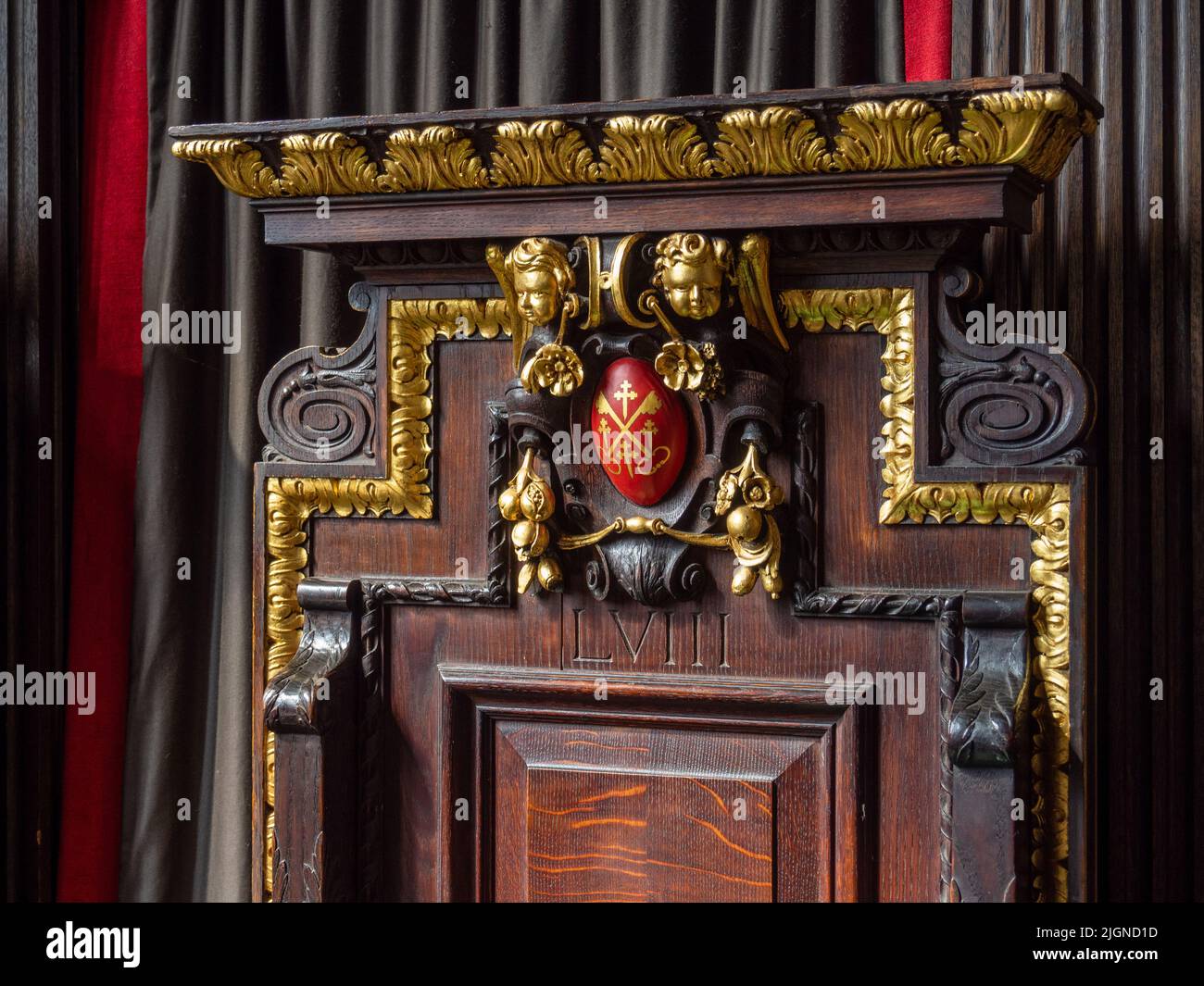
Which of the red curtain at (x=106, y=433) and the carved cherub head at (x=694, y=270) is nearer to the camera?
the carved cherub head at (x=694, y=270)

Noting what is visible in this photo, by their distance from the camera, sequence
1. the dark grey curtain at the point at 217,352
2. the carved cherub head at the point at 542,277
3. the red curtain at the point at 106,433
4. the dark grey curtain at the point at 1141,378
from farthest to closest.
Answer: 1. the red curtain at the point at 106,433
2. the dark grey curtain at the point at 217,352
3. the dark grey curtain at the point at 1141,378
4. the carved cherub head at the point at 542,277

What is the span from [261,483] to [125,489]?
823mm

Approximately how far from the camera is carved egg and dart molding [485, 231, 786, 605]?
1.55 meters

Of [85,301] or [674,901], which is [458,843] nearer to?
[674,901]

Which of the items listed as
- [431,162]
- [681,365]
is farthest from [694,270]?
[431,162]

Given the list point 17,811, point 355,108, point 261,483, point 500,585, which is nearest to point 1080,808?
point 500,585

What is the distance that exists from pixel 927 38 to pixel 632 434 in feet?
3.00

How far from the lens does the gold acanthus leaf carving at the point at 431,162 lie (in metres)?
1.54

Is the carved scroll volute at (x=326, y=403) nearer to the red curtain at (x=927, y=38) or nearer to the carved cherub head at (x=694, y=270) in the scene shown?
the carved cherub head at (x=694, y=270)

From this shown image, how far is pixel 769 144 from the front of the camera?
4.75ft

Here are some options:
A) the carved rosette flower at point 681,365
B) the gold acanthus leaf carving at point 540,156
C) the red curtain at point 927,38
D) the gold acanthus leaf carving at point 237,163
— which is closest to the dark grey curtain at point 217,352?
the red curtain at point 927,38

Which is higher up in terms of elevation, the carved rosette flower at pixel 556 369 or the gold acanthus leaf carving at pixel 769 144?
the gold acanthus leaf carving at pixel 769 144

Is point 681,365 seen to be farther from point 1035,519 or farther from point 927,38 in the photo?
point 927,38
